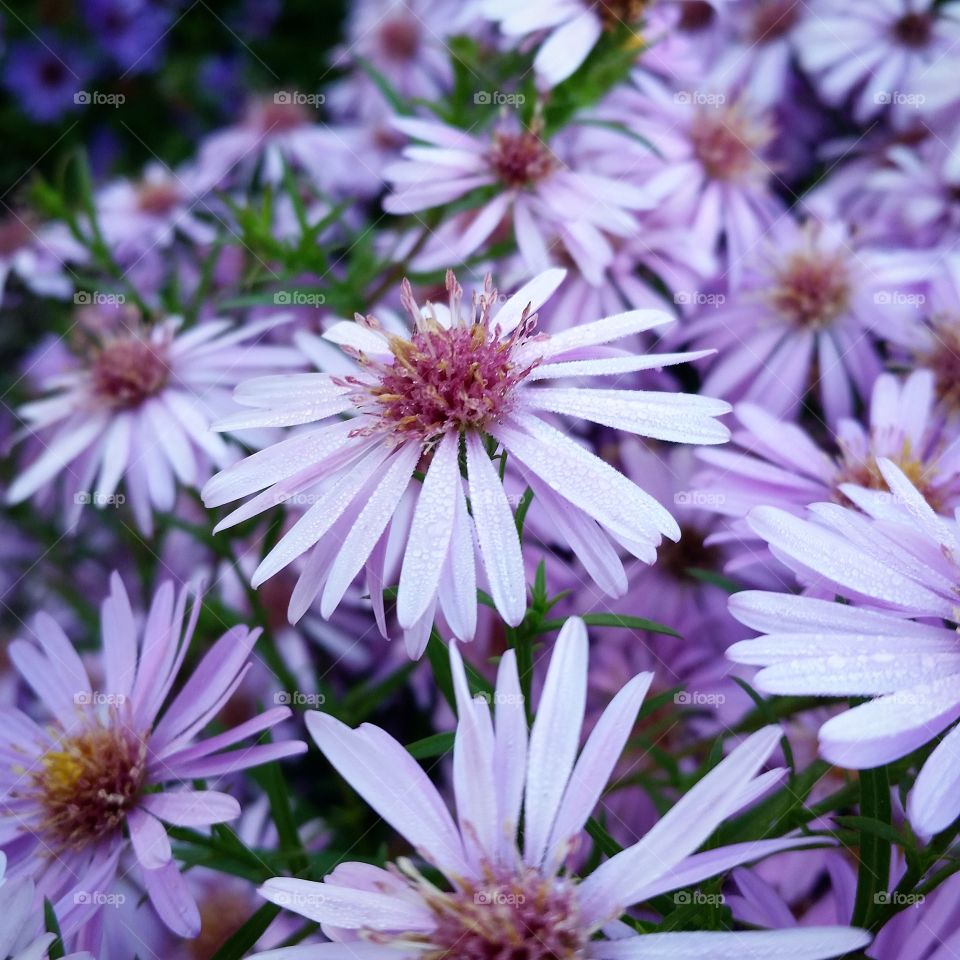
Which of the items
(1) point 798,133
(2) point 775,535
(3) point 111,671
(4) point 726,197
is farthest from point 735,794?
(1) point 798,133

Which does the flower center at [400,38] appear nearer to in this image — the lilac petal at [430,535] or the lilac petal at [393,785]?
the lilac petal at [430,535]

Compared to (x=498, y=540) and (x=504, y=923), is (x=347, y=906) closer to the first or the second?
(x=504, y=923)

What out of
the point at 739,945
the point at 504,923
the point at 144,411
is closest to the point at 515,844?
the point at 504,923

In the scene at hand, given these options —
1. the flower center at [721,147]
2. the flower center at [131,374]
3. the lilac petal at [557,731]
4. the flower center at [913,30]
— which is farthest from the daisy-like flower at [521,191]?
the flower center at [913,30]

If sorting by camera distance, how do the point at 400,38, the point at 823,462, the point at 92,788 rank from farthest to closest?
the point at 400,38 < the point at 823,462 < the point at 92,788

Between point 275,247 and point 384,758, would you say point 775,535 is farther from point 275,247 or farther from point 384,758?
point 275,247

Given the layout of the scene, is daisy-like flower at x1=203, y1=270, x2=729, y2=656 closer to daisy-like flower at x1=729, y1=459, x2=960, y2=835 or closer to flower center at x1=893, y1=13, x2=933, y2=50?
daisy-like flower at x1=729, y1=459, x2=960, y2=835
